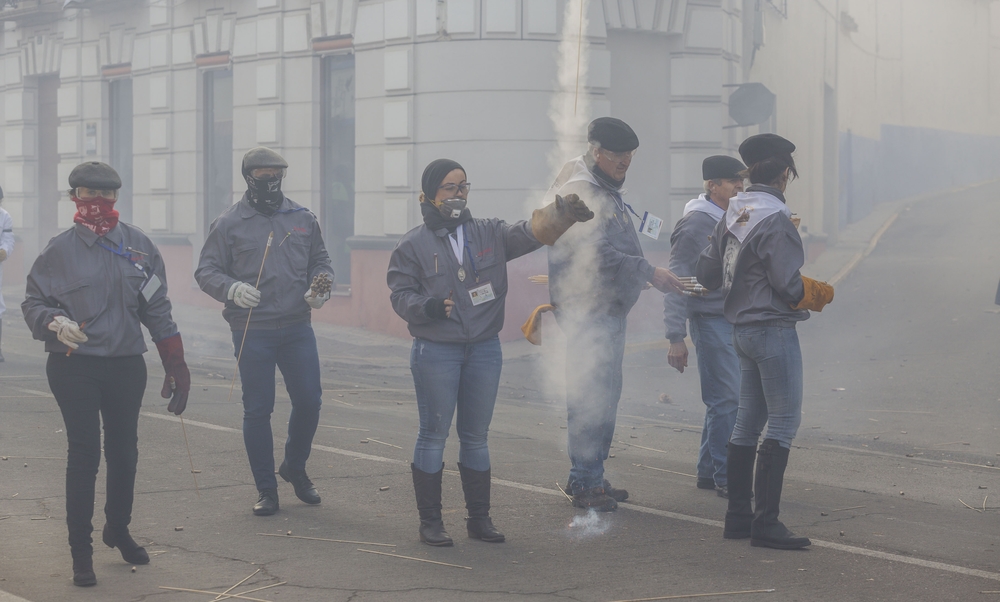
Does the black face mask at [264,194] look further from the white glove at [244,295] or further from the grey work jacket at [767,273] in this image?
the grey work jacket at [767,273]

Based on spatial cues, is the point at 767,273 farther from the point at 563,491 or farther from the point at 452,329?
the point at 563,491

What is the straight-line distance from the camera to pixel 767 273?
5.57 metres

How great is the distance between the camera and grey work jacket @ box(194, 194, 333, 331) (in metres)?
6.25

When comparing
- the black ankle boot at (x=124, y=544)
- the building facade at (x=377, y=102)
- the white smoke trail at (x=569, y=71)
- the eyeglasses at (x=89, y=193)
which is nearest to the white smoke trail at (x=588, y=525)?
the black ankle boot at (x=124, y=544)

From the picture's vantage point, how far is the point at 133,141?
2012 cm

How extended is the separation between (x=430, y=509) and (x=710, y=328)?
7.00 ft

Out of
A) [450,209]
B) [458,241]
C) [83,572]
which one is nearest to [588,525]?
[458,241]

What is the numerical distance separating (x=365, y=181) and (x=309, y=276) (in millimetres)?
9777

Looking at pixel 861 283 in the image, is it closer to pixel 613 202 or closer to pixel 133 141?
pixel 133 141

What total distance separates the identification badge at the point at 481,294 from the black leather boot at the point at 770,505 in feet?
4.88

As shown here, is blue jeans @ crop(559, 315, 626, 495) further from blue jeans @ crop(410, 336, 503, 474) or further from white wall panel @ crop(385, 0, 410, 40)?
white wall panel @ crop(385, 0, 410, 40)

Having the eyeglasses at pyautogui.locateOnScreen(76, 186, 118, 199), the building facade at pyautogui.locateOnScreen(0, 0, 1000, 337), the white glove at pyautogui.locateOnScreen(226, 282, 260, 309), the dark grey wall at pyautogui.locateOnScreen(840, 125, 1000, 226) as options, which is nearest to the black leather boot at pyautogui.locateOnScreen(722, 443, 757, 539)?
the white glove at pyautogui.locateOnScreen(226, 282, 260, 309)

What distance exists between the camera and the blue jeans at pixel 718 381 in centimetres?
678

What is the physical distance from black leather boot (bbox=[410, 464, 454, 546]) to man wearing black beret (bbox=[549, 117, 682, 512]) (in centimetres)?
93
